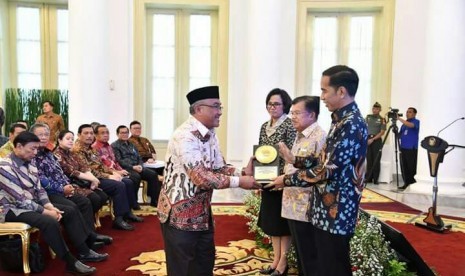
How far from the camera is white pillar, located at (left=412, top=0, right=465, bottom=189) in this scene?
21.0 ft

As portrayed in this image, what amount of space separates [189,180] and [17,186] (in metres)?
2.02

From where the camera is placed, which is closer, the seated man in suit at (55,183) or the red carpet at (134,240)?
the red carpet at (134,240)

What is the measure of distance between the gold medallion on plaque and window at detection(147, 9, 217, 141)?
6.47m

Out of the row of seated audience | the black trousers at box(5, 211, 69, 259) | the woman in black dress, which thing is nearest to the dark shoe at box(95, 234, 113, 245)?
the row of seated audience

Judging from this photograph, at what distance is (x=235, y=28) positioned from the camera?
853 cm

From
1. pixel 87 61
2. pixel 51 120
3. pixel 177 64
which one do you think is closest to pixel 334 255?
pixel 87 61

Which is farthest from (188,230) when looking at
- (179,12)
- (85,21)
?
(179,12)

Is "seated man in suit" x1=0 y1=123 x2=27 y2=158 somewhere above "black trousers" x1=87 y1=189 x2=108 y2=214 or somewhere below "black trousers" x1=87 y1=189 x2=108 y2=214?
above

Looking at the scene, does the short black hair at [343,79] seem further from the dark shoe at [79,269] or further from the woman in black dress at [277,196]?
the dark shoe at [79,269]

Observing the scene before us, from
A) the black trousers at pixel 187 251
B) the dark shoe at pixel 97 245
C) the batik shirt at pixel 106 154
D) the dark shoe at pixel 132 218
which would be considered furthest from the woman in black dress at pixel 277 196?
the batik shirt at pixel 106 154

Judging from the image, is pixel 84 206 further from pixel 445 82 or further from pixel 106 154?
pixel 445 82

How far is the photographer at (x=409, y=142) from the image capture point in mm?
7836

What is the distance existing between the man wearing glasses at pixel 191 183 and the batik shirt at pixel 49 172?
7.34 feet

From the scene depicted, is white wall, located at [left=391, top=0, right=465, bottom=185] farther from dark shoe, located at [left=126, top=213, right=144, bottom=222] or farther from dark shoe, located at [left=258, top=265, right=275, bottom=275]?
dark shoe, located at [left=126, top=213, right=144, bottom=222]
